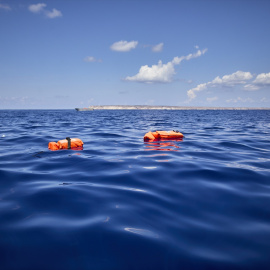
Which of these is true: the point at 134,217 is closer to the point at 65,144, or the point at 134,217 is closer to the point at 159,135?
the point at 65,144

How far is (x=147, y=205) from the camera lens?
141 inches

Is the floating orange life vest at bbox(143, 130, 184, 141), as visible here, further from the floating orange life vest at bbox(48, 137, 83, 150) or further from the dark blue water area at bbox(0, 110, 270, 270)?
the dark blue water area at bbox(0, 110, 270, 270)

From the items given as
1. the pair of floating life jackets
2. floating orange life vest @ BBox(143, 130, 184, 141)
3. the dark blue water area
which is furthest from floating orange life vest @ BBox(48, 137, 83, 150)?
floating orange life vest @ BBox(143, 130, 184, 141)

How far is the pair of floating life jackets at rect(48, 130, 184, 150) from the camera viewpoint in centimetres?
846

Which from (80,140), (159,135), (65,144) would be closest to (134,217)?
(65,144)

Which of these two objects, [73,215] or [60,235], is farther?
[73,215]

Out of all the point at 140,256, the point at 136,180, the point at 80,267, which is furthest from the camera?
the point at 136,180

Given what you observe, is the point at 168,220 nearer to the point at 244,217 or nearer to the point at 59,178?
the point at 244,217

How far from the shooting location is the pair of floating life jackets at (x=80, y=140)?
8464 millimetres

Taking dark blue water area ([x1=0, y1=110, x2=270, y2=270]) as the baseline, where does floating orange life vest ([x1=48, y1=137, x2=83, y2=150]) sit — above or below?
above

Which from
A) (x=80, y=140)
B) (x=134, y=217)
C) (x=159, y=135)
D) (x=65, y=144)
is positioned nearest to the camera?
(x=134, y=217)

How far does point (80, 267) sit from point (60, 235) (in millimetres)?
681

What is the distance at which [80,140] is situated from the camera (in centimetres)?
937

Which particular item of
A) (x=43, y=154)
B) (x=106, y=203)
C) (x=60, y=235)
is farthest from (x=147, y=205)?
(x=43, y=154)
